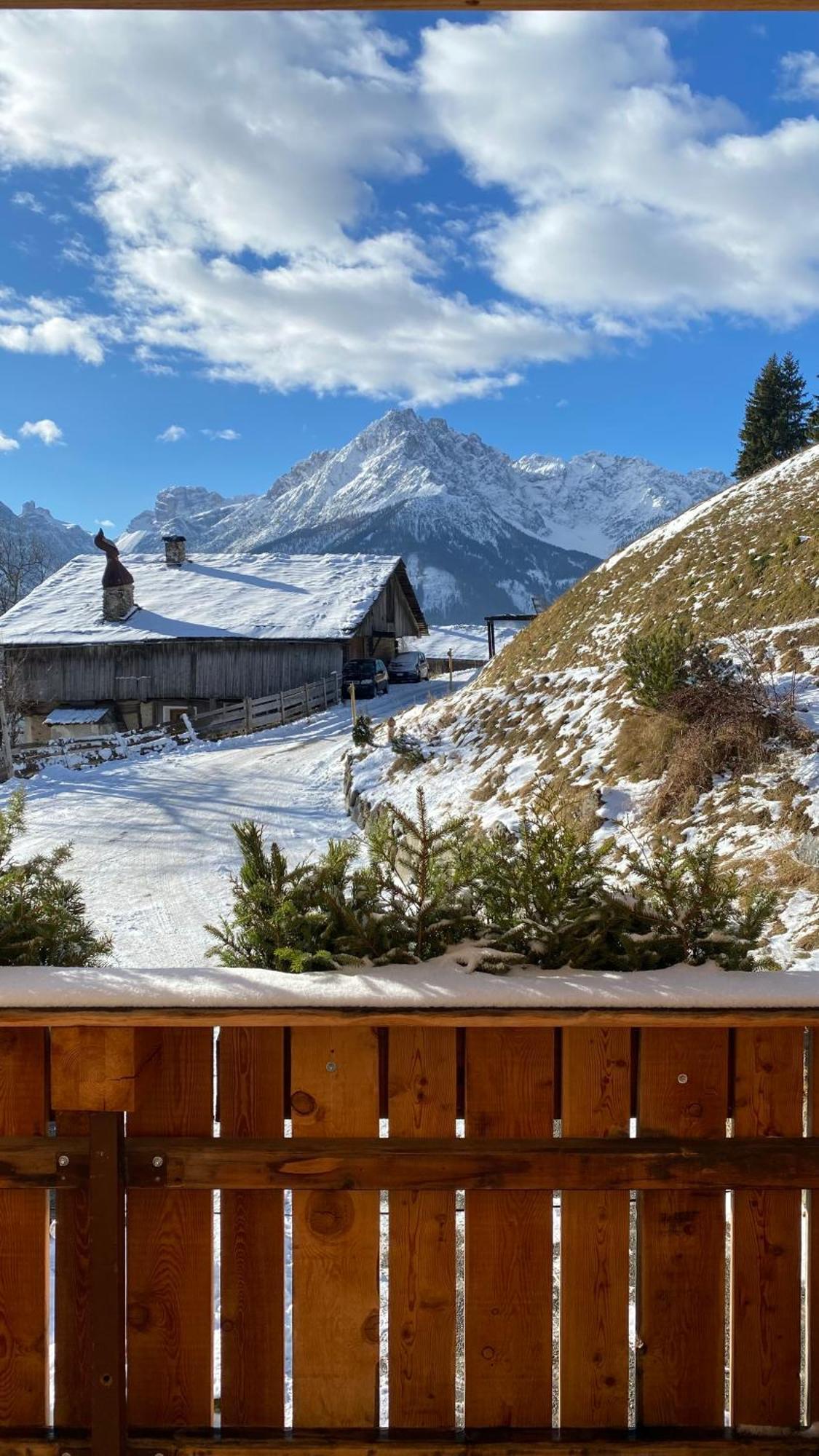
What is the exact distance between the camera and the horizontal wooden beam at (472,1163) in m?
2.08

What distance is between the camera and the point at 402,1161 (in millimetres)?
2084

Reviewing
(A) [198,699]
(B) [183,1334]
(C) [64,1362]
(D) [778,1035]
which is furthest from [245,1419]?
(A) [198,699]

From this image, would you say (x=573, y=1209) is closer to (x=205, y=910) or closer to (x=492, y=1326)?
(x=492, y=1326)

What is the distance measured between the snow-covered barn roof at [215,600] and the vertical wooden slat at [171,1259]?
2851 cm

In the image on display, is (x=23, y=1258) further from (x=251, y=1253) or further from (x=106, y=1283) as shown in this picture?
(x=251, y=1253)

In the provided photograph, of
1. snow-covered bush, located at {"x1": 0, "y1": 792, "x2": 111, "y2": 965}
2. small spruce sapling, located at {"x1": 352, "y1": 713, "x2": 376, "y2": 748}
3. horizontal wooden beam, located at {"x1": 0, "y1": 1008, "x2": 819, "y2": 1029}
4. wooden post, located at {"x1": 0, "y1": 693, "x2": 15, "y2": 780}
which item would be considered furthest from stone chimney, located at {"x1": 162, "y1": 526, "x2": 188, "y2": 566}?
horizontal wooden beam, located at {"x1": 0, "y1": 1008, "x2": 819, "y2": 1029}

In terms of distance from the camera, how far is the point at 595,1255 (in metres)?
2.18

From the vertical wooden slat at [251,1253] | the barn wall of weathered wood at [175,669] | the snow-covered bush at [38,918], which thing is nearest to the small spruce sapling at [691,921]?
the vertical wooden slat at [251,1253]

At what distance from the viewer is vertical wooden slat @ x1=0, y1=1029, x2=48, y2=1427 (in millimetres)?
2137

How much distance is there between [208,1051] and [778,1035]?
56.0 inches

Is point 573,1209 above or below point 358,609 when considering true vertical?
below

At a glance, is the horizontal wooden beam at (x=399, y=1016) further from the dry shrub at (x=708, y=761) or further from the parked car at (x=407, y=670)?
the parked car at (x=407, y=670)

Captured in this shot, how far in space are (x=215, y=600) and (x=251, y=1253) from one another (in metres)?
32.5

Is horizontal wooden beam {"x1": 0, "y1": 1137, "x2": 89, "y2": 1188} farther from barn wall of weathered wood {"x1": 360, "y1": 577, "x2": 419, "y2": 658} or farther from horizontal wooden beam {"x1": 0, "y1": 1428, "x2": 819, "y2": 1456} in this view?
barn wall of weathered wood {"x1": 360, "y1": 577, "x2": 419, "y2": 658}
